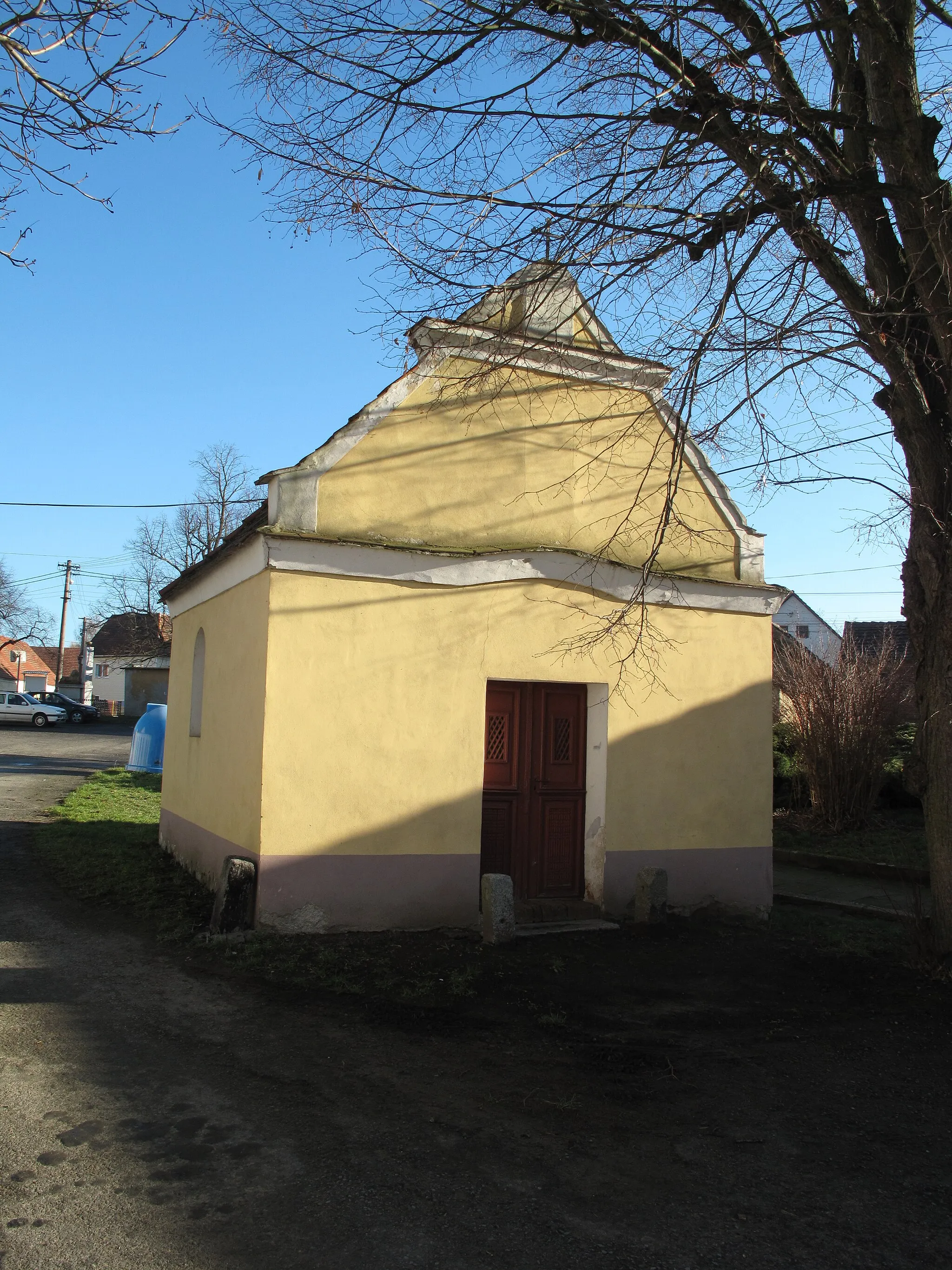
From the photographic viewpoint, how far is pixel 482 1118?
467 cm

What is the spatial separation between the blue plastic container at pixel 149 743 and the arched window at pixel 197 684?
38.4 feet

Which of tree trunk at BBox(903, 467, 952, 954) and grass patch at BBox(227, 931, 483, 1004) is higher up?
tree trunk at BBox(903, 467, 952, 954)

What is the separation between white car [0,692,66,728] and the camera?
44500mm

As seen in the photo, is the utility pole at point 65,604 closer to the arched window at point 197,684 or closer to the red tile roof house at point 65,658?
the red tile roof house at point 65,658

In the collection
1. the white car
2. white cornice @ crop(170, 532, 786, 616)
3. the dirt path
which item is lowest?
the dirt path

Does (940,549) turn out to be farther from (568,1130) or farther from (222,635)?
(222,635)

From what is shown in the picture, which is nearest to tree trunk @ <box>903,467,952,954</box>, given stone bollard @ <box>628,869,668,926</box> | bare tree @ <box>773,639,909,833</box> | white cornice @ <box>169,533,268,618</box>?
stone bollard @ <box>628,869,668,926</box>

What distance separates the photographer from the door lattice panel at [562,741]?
9.24 meters

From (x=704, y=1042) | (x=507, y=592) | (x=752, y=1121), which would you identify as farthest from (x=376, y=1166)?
(x=507, y=592)

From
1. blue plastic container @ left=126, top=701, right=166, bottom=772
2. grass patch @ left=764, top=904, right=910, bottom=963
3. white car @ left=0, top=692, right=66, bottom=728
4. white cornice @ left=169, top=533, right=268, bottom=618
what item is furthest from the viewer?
white car @ left=0, top=692, right=66, bottom=728

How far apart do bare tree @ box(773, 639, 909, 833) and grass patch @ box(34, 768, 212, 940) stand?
10.3 metres

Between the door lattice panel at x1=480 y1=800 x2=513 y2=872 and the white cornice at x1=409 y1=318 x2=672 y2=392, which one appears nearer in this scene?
the white cornice at x1=409 y1=318 x2=672 y2=392

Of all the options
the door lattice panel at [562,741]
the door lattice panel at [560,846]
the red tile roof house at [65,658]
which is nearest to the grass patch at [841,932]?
the door lattice panel at [560,846]

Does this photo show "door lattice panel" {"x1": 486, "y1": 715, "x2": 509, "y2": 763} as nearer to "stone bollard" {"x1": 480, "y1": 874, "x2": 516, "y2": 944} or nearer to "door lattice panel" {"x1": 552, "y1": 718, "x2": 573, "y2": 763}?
"door lattice panel" {"x1": 552, "y1": 718, "x2": 573, "y2": 763}
